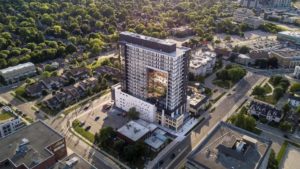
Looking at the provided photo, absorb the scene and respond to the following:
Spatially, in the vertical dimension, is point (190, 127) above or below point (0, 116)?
below

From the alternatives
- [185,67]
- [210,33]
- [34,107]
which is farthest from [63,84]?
[210,33]

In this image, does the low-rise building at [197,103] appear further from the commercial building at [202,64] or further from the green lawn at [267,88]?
the green lawn at [267,88]

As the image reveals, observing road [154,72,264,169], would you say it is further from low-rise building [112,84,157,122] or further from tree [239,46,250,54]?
tree [239,46,250,54]

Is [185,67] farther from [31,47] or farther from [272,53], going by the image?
[31,47]

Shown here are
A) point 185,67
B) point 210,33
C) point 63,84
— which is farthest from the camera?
point 210,33

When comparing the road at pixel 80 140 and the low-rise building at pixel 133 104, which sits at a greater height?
the low-rise building at pixel 133 104

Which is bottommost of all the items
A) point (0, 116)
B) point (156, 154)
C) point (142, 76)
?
point (156, 154)

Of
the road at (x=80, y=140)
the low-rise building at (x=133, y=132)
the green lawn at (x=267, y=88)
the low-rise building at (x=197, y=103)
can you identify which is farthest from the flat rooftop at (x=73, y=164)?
the green lawn at (x=267, y=88)
